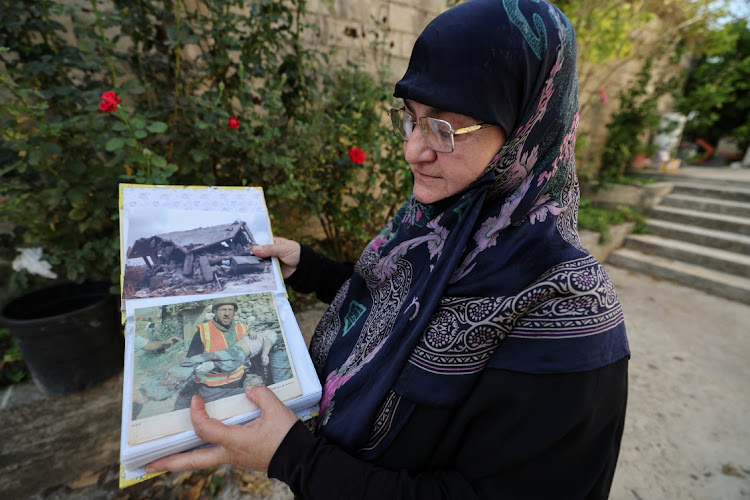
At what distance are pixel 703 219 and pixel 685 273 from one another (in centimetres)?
135

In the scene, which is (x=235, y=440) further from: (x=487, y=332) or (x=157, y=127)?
(x=157, y=127)

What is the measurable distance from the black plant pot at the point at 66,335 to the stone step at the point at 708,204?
7513 mm

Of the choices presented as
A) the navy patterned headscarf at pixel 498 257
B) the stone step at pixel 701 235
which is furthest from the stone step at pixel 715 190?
the navy patterned headscarf at pixel 498 257

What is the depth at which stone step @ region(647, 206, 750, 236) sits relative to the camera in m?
4.71

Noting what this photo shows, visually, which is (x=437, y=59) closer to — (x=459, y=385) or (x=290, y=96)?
(x=459, y=385)

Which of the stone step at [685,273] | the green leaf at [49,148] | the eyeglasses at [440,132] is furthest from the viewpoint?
the stone step at [685,273]

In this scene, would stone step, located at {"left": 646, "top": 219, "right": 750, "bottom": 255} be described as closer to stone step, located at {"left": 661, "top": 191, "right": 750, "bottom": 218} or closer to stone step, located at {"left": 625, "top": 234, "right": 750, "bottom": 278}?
stone step, located at {"left": 625, "top": 234, "right": 750, "bottom": 278}

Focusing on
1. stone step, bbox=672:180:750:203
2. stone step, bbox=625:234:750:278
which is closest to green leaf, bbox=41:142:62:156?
stone step, bbox=625:234:750:278

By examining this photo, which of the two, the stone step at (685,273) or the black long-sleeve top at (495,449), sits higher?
the black long-sleeve top at (495,449)

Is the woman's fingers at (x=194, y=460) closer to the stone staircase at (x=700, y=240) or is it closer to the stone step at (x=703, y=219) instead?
the stone staircase at (x=700, y=240)

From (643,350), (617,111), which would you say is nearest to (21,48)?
(643,350)

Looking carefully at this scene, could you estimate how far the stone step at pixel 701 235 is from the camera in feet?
14.7

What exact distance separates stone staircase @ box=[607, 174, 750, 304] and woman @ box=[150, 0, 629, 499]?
16.4ft

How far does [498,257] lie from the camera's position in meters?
0.74
